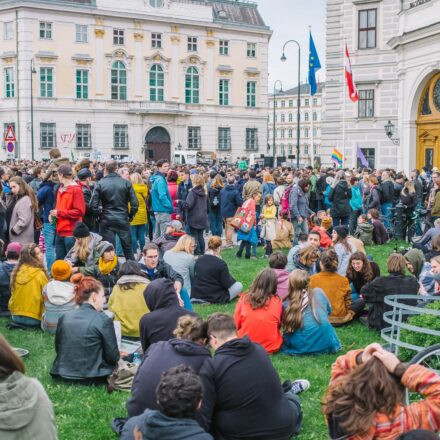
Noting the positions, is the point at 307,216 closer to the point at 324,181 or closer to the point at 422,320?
the point at 324,181

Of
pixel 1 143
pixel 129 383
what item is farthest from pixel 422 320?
pixel 1 143

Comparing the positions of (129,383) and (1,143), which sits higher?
(1,143)

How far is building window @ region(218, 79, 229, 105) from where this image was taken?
63281 mm

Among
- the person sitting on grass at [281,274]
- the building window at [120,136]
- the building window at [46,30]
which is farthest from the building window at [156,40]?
the person sitting on grass at [281,274]

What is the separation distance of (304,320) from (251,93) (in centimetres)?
5746

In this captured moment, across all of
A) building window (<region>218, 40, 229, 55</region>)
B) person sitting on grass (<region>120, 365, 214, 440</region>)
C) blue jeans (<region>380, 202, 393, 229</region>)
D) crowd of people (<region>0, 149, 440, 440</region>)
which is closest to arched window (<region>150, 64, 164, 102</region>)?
building window (<region>218, 40, 229, 55</region>)

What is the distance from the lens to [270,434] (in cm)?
605

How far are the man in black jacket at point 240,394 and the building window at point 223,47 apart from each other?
58956mm

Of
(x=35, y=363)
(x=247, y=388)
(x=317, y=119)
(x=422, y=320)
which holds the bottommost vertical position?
(x=35, y=363)

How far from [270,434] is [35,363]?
12.6ft

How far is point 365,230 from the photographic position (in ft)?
60.2

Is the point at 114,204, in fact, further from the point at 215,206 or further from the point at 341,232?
the point at 215,206

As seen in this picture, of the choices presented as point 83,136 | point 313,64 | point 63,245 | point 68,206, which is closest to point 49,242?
point 63,245

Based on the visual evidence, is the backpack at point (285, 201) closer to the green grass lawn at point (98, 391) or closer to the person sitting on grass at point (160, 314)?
the green grass lawn at point (98, 391)
